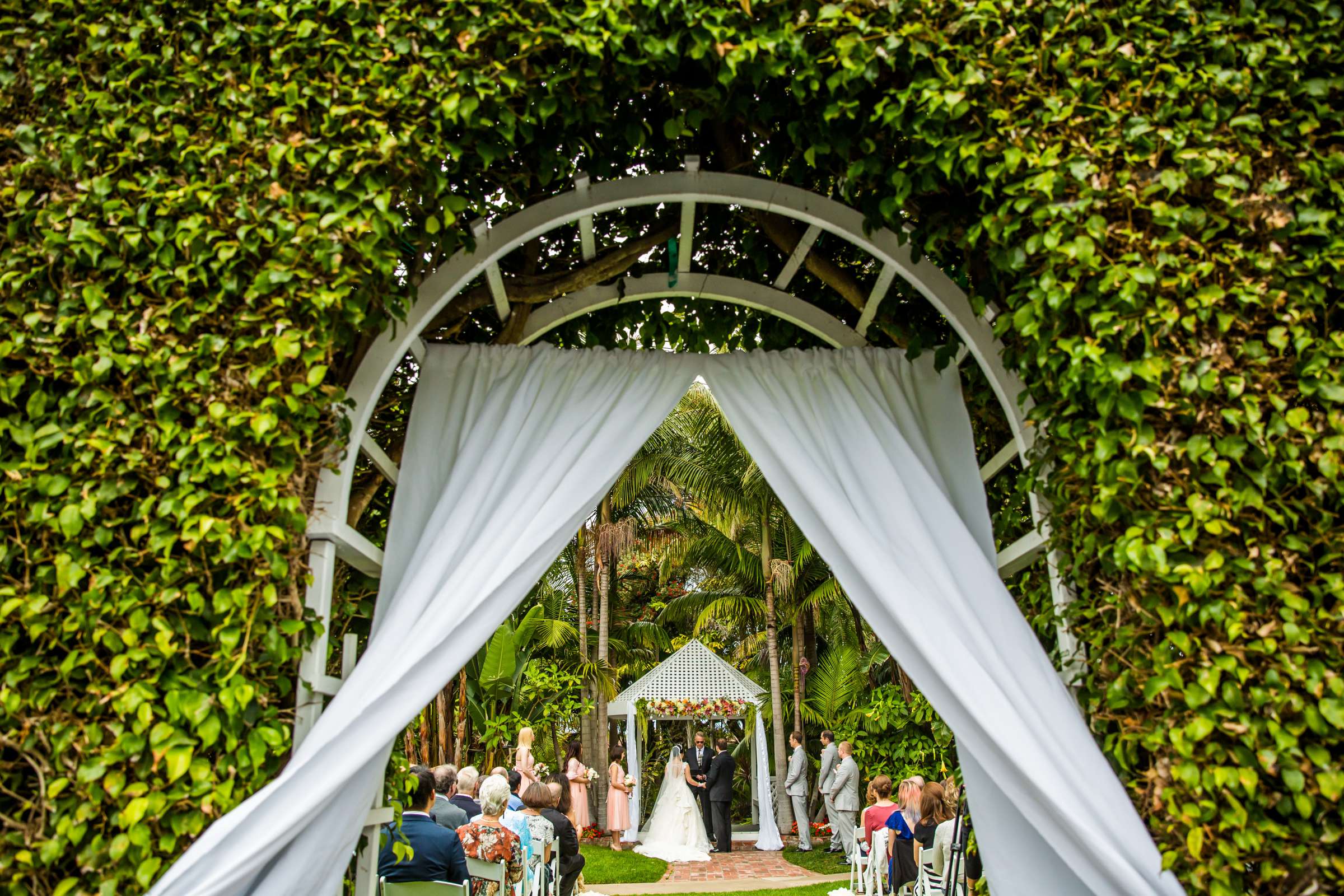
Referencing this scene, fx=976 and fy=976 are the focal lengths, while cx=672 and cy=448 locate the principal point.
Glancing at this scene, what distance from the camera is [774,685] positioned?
15.3 m

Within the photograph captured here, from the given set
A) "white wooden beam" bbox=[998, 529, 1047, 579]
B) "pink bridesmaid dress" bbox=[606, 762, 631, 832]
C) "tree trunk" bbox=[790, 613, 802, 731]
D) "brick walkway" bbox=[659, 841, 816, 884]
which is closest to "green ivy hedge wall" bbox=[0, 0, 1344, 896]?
"white wooden beam" bbox=[998, 529, 1047, 579]

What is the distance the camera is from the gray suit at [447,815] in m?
5.59

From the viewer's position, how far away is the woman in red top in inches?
308

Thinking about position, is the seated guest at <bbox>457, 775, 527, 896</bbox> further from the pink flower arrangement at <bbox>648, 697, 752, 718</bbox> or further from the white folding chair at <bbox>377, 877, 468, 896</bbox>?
the pink flower arrangement at <bbox>648, 697, 752, 718</bbox>

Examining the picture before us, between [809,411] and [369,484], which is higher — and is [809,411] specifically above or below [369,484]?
above

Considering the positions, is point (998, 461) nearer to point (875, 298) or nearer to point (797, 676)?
point (875, 298)

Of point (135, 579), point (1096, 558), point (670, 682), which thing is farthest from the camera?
point (670, 682)

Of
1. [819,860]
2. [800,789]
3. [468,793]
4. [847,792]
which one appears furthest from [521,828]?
[800,789]

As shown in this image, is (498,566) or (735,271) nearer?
(498,566)

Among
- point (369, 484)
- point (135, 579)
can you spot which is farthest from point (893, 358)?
point (135, 579)

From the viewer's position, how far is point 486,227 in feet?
11.0

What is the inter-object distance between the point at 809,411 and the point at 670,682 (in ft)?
38.9

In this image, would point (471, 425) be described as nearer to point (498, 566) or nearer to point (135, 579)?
Result: point (498, 566)

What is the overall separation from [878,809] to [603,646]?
9130mm
